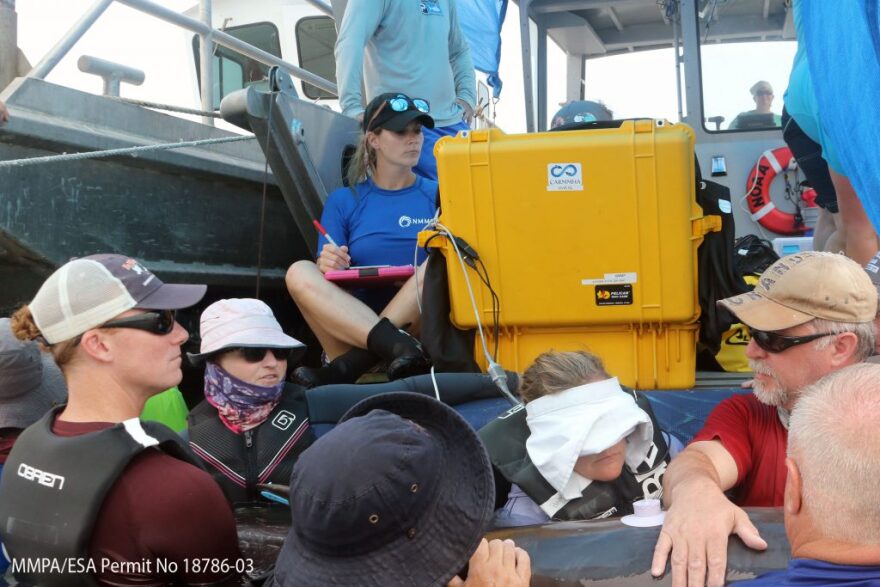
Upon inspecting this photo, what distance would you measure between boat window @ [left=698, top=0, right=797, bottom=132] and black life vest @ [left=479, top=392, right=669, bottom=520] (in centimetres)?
387

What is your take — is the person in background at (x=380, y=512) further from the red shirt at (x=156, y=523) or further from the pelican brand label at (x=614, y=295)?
the pelican brand label at (x=614, y=295)

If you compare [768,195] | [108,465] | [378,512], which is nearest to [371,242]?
[108,465]

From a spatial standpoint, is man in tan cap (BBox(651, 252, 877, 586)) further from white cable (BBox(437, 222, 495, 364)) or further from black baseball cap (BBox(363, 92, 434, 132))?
black baseball cap (BBox(363, 92, 434, 132))

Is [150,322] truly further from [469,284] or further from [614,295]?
[614,295]

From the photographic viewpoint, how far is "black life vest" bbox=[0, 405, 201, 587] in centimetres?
184

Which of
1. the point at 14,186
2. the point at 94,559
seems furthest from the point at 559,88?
the point at 94,559

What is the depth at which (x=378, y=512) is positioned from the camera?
142cm

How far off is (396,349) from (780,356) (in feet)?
5.08

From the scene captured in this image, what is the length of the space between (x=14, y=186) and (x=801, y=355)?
3054mm

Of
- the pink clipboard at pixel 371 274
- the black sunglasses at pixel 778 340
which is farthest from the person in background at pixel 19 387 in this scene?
the black sunglasses at pixel 778 340

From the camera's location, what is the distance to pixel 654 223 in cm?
335

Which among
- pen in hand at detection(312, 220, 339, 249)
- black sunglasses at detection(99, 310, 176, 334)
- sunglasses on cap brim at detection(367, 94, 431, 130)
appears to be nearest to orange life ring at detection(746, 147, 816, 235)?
sunglasses on cap brim at detection(367, 94, 431, 130)

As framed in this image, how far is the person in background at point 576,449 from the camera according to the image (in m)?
2.40

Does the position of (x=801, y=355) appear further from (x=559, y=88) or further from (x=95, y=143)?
(x=559, y=88)
